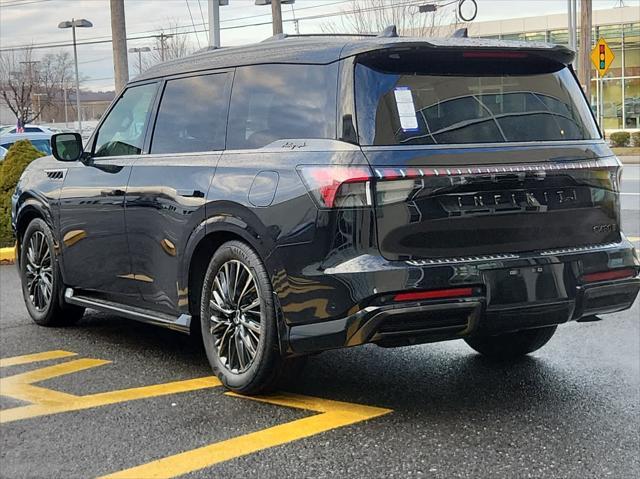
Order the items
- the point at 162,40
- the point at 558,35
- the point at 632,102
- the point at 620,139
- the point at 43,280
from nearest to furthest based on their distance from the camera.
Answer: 1. the point at 43,280
2. the point at 620,139
3. the point at 632,102
4. the point at 558,35
5. the point at 162,40

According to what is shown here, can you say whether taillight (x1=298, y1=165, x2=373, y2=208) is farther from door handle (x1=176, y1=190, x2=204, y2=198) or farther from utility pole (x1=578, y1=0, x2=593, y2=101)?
utility pole (x1=578, y1=0, x2=593, y2=101)

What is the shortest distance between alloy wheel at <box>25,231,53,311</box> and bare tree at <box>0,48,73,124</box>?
72032 millimetres

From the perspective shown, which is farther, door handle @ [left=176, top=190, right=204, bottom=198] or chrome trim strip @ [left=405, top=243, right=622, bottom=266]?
door handle @ [left=176, top=190, right=204, bottom=198]

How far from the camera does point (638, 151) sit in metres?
30.4

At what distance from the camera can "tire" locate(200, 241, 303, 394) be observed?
→ 470 centimetres

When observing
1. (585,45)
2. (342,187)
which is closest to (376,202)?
(342,187)

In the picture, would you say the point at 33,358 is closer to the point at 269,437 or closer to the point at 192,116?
the point at 192,116

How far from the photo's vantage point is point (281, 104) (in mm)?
4902

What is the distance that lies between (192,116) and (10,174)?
7.17m

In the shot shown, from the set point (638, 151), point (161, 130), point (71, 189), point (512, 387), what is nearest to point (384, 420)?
point (512, 387)

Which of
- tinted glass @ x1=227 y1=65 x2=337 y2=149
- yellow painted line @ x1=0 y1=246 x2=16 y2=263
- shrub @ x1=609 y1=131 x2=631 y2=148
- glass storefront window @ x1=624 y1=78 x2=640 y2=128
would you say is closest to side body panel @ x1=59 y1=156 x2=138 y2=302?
tinted glass @ x1=227 y1=65 x2=337 y2=149

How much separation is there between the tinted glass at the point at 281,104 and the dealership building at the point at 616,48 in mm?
35709

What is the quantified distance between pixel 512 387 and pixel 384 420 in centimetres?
92

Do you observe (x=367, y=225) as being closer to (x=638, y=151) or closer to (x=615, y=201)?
(x=615, y=201)
